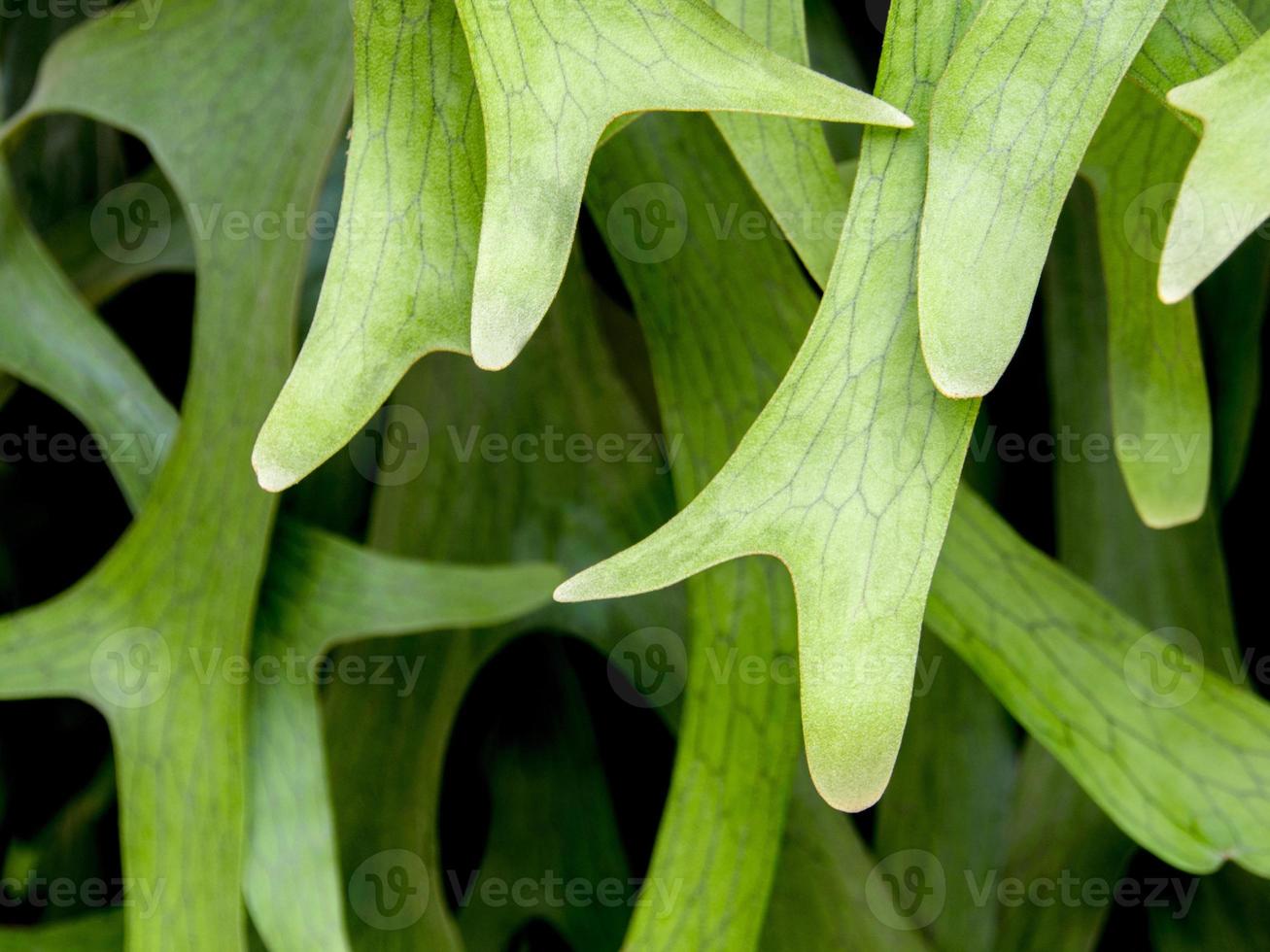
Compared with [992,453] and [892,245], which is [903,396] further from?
[992,453]

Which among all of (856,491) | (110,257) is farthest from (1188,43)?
(110,257)

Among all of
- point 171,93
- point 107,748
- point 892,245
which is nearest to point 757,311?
point 892,245

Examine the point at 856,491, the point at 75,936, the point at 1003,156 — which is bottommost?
the point at 75,936

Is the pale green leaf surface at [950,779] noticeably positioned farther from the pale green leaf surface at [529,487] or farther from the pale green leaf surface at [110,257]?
the pale green leaf surface at [110,257]

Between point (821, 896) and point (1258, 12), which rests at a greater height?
point (1258, 12)

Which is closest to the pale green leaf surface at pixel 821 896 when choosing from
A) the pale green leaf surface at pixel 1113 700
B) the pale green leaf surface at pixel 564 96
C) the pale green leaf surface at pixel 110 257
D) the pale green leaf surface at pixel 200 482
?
the pale green leaf surface at pixel 1113 700

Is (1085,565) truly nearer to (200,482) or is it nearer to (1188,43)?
(1188,43)

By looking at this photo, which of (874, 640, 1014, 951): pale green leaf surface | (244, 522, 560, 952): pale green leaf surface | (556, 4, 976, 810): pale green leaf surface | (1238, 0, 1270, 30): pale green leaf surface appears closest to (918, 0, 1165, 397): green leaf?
(556, 4, 976, 810): pale green leaf surface
